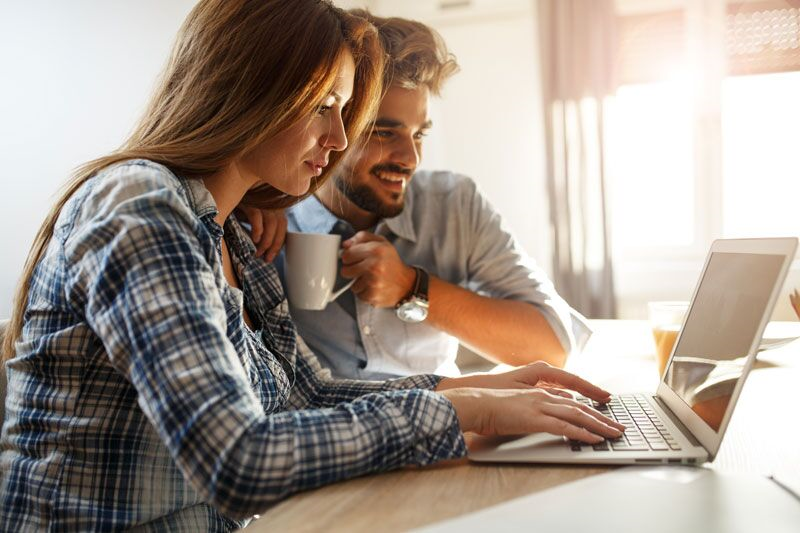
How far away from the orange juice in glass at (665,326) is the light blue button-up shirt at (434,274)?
27cm

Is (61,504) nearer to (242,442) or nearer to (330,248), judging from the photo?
(242,442)

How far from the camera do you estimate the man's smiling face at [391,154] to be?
157cm

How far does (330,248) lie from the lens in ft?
4.27

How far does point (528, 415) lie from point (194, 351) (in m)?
0.36

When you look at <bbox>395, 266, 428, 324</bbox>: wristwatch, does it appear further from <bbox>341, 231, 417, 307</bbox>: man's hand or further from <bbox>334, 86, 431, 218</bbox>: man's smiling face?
<bbox>334, 86, 431, 218</bbox>: man's smiling face

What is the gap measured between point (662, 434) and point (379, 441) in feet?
1.06

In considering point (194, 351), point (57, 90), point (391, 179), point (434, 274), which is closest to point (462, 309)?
point (434, 274)

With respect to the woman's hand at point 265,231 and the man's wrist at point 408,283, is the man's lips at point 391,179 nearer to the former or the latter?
the man's wrist at point 408,283

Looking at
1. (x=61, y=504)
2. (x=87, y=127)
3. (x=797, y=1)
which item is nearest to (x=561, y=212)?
(x=797, y=1)

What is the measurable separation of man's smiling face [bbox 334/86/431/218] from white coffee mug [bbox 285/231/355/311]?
0.32 m

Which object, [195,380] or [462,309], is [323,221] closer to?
[462,309]

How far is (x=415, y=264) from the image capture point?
5.51 feet

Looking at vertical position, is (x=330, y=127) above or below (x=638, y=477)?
above

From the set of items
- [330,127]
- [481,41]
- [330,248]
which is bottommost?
[330,248]
